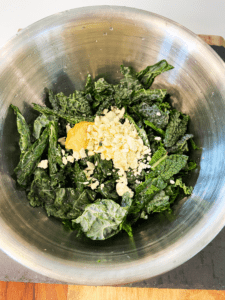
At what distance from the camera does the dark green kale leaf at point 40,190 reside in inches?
42.8

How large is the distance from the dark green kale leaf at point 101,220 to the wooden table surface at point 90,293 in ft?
1.51

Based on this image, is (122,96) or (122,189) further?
(122,96)

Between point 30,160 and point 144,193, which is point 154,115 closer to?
point 144,193

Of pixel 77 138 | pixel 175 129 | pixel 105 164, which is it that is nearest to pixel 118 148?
pixel 105 164

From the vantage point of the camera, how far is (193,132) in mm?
1181

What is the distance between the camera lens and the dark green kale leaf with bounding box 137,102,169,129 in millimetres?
1170

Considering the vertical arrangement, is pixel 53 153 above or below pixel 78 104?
below

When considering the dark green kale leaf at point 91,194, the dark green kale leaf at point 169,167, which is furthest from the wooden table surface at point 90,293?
the dark green kale leaf at point 169,167

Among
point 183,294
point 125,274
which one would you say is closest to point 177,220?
point 125,274

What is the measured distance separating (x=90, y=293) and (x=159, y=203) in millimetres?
664

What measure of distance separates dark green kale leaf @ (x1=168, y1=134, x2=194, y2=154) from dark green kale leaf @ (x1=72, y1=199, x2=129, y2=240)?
0.38m

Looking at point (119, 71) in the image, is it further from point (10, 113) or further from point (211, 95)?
point (10, 113)

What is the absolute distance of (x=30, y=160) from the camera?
3.59 feet

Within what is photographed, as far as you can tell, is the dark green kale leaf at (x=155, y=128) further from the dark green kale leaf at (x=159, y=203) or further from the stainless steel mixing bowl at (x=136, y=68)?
the dark green kale leaf at (x=159, y=203)
